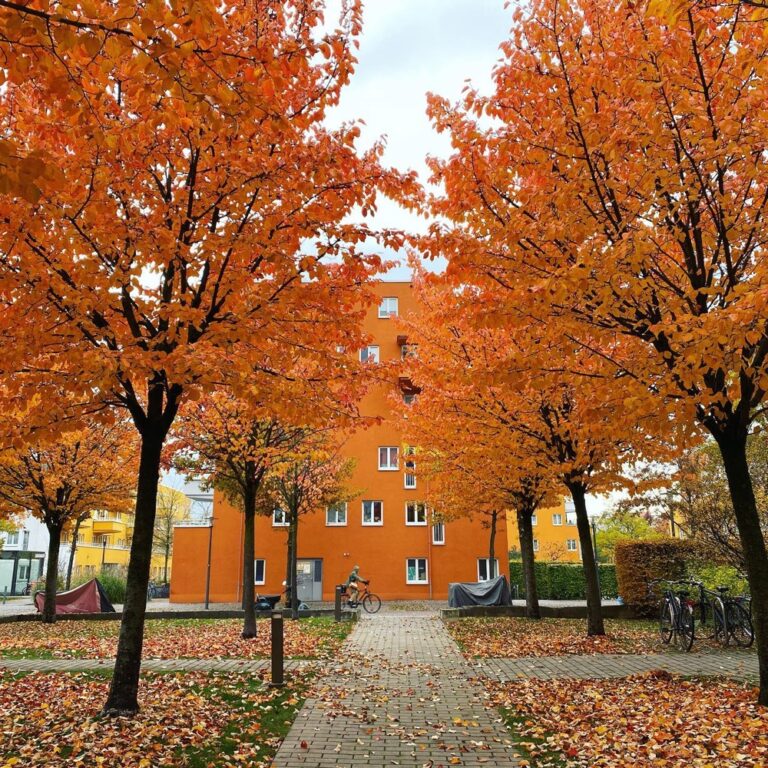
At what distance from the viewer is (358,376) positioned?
782 centimetres

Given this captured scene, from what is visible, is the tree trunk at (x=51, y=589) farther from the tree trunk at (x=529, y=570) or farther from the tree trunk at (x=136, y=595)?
the tree trunk at (x=529, y=570)

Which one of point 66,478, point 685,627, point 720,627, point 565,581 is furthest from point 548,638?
point 565,581

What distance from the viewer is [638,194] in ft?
22.6

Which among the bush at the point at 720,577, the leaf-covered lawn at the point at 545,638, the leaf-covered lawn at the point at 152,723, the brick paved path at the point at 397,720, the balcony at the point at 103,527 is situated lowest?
the leaf-covered lawn at the point at 545,638

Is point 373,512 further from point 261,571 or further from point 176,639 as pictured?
point 176,639

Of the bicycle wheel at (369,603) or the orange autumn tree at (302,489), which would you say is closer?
the orange autumn tree at (302,489)

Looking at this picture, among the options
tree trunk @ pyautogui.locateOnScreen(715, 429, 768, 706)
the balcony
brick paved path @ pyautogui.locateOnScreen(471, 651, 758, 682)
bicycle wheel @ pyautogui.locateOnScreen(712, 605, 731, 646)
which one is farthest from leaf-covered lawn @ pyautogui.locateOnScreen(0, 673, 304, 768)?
the balcony

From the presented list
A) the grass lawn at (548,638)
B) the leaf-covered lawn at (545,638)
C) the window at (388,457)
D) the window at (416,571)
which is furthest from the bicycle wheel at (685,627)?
the window at (388,457)

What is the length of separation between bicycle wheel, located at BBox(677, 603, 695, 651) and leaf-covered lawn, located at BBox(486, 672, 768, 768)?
3.73 meters

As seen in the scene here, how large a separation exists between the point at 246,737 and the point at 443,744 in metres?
1.83

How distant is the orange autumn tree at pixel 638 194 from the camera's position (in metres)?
5.89

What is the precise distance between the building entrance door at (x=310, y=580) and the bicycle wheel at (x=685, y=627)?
22.2 metres

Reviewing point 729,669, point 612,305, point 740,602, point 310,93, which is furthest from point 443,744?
point 740,602

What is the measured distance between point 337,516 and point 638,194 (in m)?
27.5
